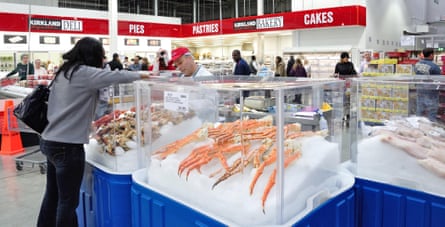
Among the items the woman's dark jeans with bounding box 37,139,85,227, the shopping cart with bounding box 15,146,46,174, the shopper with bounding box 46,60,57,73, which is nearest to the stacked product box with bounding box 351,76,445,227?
the woman's dark jeans with bounding box 37,139,85,227

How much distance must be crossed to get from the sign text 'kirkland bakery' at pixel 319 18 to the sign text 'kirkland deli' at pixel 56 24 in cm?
805

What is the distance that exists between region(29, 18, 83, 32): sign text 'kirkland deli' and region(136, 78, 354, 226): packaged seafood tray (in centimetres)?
1299

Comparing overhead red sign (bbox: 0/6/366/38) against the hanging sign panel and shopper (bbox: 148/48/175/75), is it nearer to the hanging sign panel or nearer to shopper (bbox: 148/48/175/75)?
the hanging sign panel

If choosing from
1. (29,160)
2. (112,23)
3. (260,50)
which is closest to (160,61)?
(29,160)

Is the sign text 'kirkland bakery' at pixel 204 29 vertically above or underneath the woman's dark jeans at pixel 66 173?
above

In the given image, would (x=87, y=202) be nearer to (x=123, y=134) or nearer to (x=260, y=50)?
(x=123, y=134)

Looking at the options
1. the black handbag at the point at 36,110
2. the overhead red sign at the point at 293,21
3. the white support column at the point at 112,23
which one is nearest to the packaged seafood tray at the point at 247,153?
the black handbag at the point at 36,110

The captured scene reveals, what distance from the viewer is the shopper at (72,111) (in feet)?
7.35

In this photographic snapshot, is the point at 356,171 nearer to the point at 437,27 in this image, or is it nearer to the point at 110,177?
the point at 110,177

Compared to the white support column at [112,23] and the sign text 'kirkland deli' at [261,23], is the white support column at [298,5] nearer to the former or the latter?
the sign text 'kirkland deli' at [261,23]

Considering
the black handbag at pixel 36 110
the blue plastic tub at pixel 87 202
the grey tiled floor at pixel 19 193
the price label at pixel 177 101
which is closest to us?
the price label at pixel 177 101

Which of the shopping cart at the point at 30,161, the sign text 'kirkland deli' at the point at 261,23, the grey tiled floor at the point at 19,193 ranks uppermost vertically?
the sign text 'kirkland deli' at the point at 261,23

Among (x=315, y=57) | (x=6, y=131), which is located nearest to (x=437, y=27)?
(x=315, y=57)

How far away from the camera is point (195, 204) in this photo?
5.96 ft
